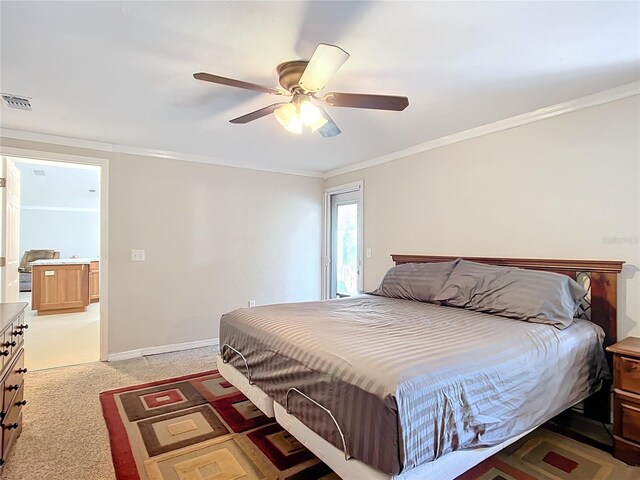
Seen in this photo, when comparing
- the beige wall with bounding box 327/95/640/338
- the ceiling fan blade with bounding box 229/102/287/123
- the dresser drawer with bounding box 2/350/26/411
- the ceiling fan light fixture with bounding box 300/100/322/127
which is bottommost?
the dresser drawer with bounding box 2/350/26/411

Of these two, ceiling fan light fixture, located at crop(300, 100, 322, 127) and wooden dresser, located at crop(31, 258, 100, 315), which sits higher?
ceiling fan light fixture, located at crop(300, 100, 322, 127)

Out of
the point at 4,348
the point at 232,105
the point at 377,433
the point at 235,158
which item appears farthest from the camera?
the point at 235,158

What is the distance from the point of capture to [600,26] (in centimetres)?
175

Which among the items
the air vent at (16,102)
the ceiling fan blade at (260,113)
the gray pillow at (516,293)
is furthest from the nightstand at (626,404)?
the air vent at (16,102)

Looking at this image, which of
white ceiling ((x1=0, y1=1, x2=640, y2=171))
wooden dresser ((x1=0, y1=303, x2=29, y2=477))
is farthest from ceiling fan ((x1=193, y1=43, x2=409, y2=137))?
wooden dresser ((x1=0, y1=303, x2=29, y2=477))

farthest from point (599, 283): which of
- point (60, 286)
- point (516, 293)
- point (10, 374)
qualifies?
point (60, 286)

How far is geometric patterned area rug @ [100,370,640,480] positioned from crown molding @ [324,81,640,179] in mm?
2283

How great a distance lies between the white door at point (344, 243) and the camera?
476cm

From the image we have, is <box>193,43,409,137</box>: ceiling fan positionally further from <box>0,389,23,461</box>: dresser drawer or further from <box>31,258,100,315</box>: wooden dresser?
<box>31,258,100,315</box>: wooden dresser

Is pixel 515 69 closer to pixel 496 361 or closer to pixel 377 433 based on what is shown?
pixel 496 361

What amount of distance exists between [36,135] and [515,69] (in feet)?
13.6

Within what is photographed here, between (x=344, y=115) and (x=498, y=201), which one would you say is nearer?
(x=344, y=115)

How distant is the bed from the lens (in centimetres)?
136

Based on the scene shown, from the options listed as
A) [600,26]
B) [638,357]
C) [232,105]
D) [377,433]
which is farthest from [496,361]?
[232,105]
